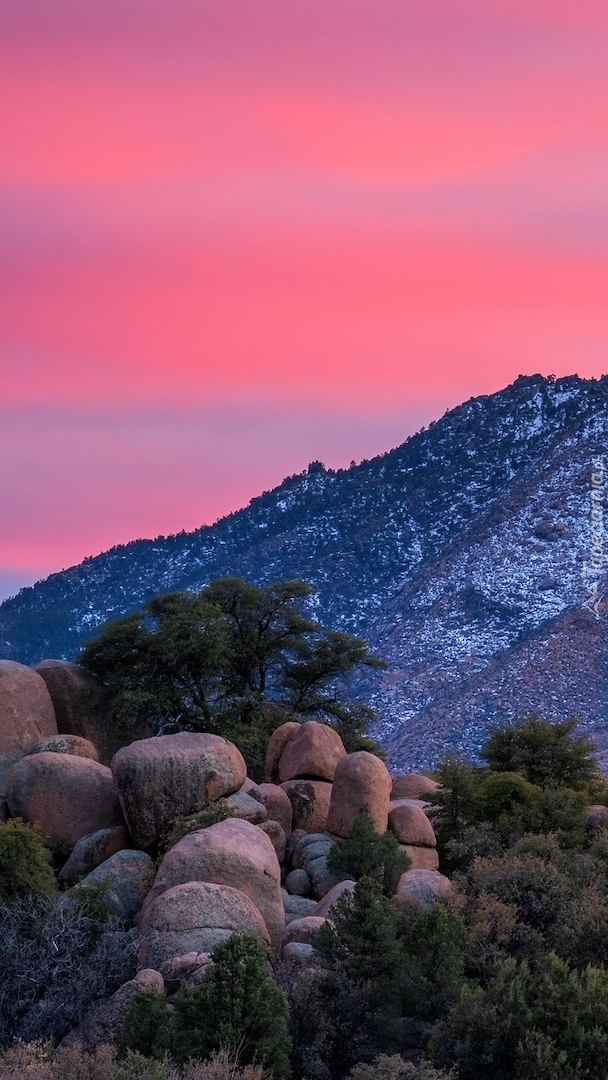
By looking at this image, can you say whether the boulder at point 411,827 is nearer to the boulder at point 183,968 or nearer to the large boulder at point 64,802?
the large boulder at point 64,802

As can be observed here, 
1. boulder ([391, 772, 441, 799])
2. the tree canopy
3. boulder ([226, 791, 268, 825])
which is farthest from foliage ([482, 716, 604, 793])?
boulder ([226, 791, 268, 825])

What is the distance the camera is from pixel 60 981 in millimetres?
29656

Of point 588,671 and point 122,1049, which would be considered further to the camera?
point 588,671

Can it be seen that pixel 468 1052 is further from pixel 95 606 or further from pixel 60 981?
pixel 95 606

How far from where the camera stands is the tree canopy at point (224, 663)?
50.7 m

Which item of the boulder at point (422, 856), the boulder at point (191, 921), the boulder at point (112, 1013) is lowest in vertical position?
the boulder at point (422, 856)

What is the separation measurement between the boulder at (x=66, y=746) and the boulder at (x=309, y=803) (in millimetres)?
5411

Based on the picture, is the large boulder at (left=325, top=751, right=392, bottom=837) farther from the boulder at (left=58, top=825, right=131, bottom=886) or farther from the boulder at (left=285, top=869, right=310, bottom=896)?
the boulder at (left=58, top=825, right=131, bottom=886)

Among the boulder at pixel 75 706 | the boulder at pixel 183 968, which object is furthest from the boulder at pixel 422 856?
the boulder at pixel 75 706

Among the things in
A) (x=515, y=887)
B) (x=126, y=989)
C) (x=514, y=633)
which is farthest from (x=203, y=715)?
(x=514, y=633)

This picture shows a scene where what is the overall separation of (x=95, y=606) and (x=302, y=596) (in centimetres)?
9449

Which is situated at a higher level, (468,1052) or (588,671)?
(468,1052)

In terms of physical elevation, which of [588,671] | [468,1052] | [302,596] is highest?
[302,596]

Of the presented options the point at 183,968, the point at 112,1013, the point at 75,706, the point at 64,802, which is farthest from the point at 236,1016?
the point at 75,706
